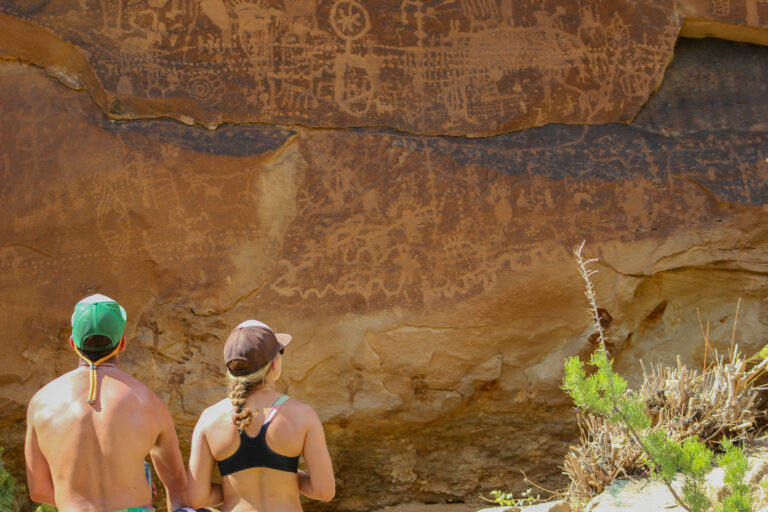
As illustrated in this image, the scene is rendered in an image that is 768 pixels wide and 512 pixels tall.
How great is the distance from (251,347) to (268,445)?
27cm

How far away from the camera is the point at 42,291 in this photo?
3.70 m

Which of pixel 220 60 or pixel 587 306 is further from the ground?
pixel 220 60

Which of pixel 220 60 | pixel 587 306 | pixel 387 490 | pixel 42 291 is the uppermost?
pixel 220 60

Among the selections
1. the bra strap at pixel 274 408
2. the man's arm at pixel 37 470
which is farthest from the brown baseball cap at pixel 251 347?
the man's arm at pixel 37 470

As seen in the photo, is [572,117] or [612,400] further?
[572,117]

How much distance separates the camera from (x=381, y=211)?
12.7ft

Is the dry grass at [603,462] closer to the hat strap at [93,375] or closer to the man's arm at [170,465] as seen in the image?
the man's arm at [170,465]

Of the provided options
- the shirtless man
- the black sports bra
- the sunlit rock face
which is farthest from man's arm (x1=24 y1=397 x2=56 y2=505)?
the sunlit rock face

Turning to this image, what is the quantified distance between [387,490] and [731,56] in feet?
9.19

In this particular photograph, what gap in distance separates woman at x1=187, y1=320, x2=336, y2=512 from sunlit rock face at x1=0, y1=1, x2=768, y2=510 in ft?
4.76

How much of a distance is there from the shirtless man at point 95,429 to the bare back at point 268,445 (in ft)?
0.61

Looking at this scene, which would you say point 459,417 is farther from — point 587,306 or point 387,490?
point 587,306

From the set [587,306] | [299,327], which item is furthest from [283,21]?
[587,306]

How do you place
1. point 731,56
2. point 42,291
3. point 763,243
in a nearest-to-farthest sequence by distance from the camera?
point 42,291 < point 763,243 < point 731,56
